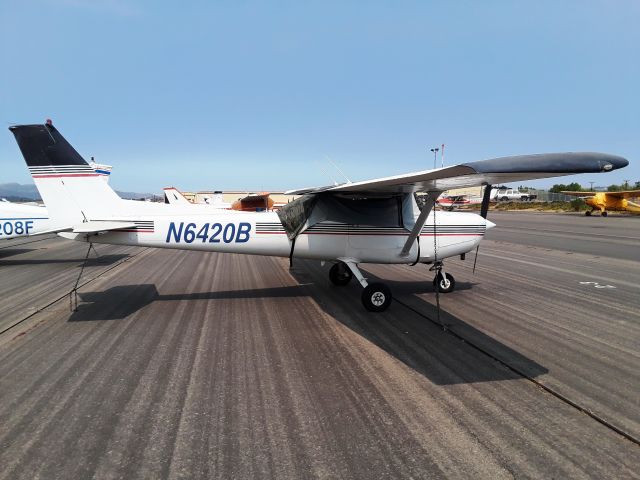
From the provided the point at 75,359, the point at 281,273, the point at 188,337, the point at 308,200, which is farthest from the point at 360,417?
the point at 281,273

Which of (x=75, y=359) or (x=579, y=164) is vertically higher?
(x=579, y=164)

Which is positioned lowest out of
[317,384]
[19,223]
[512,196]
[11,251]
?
[11,251]

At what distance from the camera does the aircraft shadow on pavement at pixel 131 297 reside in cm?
639

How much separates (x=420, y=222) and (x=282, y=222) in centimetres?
262

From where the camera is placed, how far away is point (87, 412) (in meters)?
3.44

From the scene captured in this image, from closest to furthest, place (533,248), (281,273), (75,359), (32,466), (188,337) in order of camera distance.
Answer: (32,466)
(75,359)
(188,337)
(281,273)
(533,248)

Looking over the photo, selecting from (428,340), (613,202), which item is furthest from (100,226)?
(613,202)

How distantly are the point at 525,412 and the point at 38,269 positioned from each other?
12.7 metres

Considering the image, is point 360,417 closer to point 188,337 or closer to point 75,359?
point 188,337

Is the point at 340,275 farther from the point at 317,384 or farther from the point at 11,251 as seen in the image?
the point at 11,251

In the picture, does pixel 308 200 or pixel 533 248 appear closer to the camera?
pixel 308 200

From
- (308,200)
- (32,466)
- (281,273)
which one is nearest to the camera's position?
(32,466)

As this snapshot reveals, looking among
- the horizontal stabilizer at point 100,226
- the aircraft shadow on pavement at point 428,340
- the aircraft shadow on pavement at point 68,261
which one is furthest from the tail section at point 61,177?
the aircraft shadow on pavement at point 68,261

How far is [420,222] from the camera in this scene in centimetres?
650
